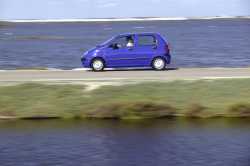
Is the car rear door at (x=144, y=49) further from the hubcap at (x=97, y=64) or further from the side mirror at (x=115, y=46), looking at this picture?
the hubcap at (x=97, y=64)

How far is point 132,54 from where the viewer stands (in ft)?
95.5

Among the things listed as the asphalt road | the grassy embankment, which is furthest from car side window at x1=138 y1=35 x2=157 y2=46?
the grassy embankment

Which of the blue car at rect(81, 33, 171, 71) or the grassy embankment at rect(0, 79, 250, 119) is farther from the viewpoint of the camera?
the blue car at rect(81, 33, 171, 71)

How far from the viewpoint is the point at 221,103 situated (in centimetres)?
2117

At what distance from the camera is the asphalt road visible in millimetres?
24484

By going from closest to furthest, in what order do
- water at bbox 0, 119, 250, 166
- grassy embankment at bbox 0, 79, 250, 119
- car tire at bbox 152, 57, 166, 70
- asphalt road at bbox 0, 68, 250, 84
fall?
water at bbox 0, 119, 250, 166
grassy embankment at bbox 0, 79, 250, 119
asphalt road at bbox 0, 68, 250, 84
car tire at bbox 152, 57, 166, 70

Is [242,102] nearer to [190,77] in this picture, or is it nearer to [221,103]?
[221,103]

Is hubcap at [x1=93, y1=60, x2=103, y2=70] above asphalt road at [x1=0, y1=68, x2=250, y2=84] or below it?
above

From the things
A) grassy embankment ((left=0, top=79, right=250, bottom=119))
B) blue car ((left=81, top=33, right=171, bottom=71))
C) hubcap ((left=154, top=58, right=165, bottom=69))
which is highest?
blue car ((left=81, top=33, right=171, bottom=71))

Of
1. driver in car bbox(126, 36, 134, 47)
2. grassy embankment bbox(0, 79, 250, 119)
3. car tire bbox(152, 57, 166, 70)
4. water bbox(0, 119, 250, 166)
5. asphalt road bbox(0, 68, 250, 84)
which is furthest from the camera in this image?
car tire bbox(152, 57, 166, 70)

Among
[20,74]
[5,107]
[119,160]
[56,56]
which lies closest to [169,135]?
[119,160]

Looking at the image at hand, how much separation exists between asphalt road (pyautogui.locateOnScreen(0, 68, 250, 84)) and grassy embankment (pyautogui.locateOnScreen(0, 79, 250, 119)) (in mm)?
1919

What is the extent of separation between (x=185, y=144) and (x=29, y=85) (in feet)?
22.2

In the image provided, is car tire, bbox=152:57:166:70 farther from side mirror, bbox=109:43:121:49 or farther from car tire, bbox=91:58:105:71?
car tire, bbox=91:58:105:71
